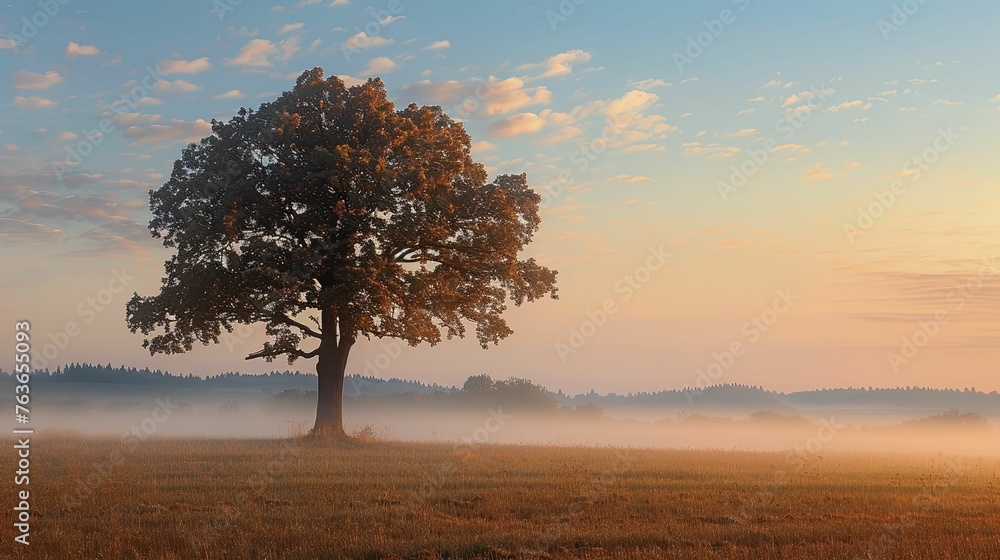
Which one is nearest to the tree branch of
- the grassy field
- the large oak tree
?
the large oak tree

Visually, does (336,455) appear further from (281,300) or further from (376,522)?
(376,522)

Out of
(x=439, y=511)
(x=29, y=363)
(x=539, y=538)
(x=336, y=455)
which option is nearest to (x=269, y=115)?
(x=336, y=455)

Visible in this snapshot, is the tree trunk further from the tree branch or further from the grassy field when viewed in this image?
the grassy field

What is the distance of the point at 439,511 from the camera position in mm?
17875

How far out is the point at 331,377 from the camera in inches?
1464

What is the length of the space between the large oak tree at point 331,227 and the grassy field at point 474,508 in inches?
308

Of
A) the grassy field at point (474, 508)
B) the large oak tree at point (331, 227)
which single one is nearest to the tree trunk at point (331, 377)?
the large oak tree at point (331, 227)

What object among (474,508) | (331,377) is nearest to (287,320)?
(331,377)

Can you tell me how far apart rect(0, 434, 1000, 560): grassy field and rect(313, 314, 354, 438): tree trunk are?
7.24 m

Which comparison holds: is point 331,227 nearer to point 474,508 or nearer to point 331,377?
point 331,377

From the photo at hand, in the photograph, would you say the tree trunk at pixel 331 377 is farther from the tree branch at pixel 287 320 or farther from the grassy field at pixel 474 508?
the grassy field at pixel 474 508

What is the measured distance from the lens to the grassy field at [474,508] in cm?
1454

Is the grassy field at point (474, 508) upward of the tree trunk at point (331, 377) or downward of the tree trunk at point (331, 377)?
downward

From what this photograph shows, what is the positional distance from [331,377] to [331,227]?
22.9 feet
